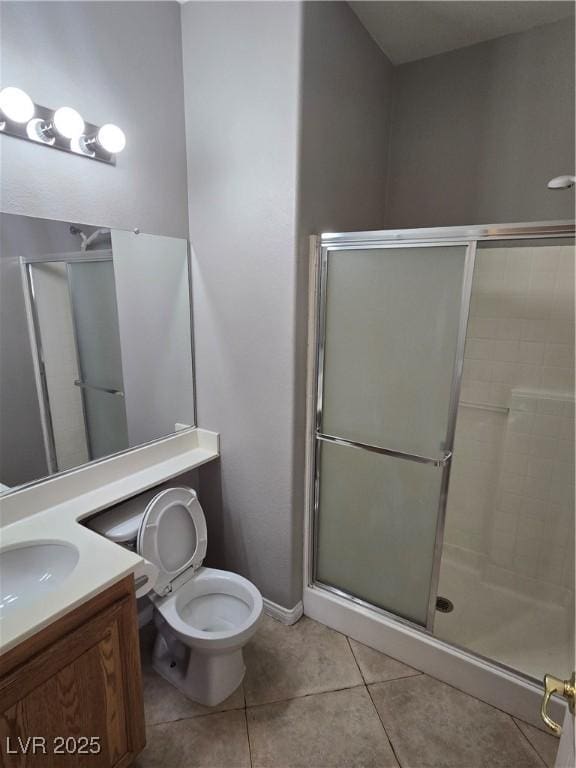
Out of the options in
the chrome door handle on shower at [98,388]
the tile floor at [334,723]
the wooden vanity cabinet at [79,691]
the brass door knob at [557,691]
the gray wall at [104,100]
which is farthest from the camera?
the chrome door handle on shower at [98,388]

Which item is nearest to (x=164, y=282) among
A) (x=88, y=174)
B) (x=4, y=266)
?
(x=88, y=174)

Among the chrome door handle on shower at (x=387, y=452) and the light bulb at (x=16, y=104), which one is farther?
the chrome door handle on shower at (x=387, y=452)

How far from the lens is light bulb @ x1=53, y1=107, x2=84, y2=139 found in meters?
1.37

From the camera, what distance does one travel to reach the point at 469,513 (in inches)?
93.2

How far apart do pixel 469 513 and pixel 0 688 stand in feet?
7.26

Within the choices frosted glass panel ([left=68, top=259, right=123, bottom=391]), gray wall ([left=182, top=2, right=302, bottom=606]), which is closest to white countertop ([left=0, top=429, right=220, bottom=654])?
gray wall ([left=182, top=2, right=302, bottom=606])

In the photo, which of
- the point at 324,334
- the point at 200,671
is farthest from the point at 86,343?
the point at 200,671

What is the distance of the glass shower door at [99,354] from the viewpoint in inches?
64.2

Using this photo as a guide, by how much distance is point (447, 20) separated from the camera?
179 centimetres

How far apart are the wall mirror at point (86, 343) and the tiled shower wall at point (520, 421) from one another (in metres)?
1.54

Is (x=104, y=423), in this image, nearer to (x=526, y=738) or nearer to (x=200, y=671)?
(x=200, y=671)

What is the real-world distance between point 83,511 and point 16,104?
136 centimetres

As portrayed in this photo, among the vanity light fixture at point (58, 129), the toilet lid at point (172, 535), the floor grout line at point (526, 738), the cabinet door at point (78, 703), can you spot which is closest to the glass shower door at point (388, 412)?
the floor grout line at point (526, 738)

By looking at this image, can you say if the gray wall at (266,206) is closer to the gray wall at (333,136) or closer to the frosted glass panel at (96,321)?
the gray wall at (333,136)
